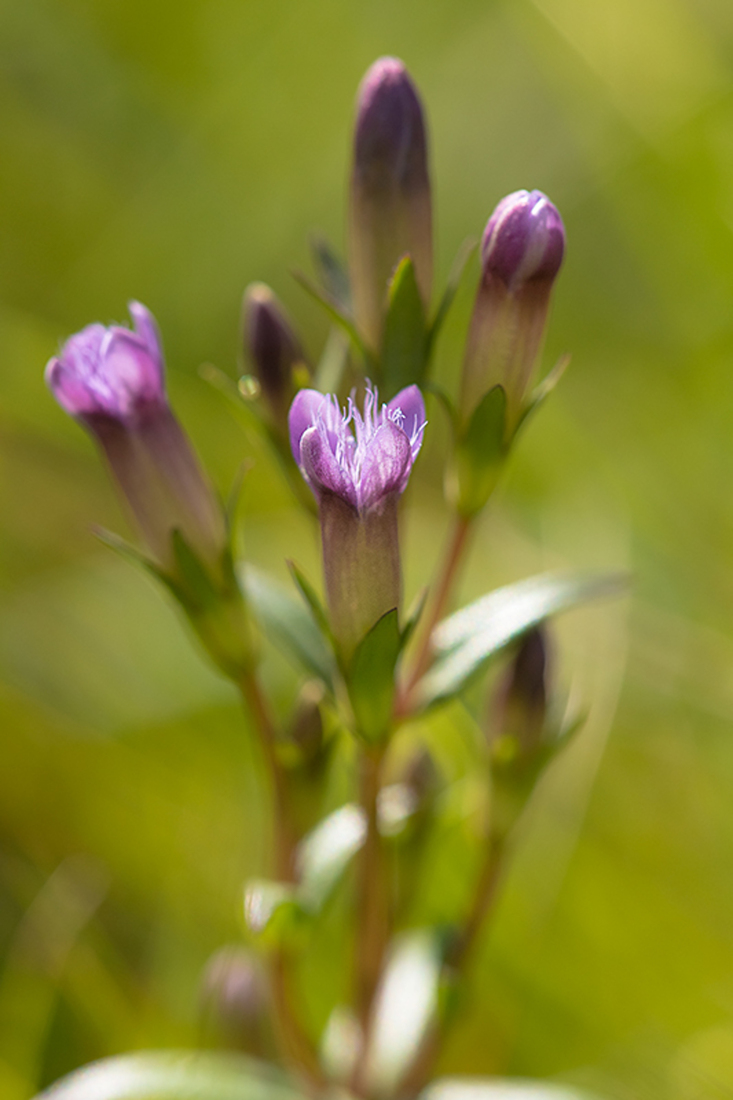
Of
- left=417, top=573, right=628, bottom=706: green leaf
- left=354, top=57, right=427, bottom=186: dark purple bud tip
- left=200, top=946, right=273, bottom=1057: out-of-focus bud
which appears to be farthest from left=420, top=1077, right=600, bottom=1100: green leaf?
left=354, top=57, right=427, bottom=186: dark purple bud tip

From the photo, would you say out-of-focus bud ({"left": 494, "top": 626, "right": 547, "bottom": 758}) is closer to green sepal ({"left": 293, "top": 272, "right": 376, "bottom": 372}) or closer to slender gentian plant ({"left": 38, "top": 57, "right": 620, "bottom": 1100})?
slender gentian plant ({"left": 38, "top": 57, "right": 620, "bottom": 1100})

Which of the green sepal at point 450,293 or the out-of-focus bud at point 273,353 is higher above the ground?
the out-of-focus bud at point 273,353

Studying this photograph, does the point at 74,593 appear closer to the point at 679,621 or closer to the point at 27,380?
the point at 27,380

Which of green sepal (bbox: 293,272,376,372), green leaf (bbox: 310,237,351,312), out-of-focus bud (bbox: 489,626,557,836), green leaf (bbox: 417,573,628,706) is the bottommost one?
out-of-focus bud (bbox: 489,626,557,836)

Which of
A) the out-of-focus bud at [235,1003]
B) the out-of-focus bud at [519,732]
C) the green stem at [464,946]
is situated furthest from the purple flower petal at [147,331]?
the out-of-focus bud at [235,1003]

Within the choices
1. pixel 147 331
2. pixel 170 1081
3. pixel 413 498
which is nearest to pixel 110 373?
pixel 147 331

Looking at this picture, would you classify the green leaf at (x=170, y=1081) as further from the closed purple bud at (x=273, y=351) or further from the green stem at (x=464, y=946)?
the closed purple bud at (x=273, y=351)

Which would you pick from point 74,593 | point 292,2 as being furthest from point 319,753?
point 292,2
